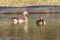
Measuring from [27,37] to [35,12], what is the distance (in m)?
13.4

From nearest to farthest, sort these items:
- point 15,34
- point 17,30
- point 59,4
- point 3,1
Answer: point 15,34 → point 17,30 → point 59,4 → point 3,1

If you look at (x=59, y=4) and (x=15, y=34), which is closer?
(x=15, y=34)

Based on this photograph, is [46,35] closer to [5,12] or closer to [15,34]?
[15,34]

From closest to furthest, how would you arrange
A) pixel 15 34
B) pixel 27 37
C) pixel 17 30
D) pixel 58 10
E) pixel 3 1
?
pixel 27 37 < pixel 15 34 < pixel 17 30 < pixel 58 10 < pixel 3 1

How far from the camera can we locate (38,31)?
49.2ft

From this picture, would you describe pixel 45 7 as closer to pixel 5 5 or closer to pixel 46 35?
pixel 5 5

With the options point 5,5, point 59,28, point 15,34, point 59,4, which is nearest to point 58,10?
point 59,4

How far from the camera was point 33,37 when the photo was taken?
1316cm

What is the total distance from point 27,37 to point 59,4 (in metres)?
17.3

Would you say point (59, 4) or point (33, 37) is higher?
point (33, 37)

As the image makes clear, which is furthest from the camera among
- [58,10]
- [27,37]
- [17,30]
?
[58,10]

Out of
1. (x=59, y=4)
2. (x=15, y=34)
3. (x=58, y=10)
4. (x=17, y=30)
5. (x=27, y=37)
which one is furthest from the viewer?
(x=59, y=4)

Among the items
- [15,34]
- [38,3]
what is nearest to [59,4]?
[38,3]

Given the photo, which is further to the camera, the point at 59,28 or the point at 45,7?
the point at 45,7
